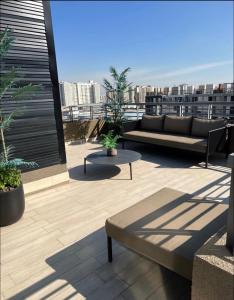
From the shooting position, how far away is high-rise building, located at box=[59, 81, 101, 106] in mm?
8180

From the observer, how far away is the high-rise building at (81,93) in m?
8.18

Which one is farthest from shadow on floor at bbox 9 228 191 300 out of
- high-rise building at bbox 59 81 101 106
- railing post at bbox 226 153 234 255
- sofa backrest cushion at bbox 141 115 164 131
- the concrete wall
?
high-rise building at bbox 59 81 101 106

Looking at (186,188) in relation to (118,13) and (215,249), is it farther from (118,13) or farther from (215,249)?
(118,13)

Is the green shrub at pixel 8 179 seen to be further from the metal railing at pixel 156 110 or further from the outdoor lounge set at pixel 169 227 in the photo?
the metal railing at pixel 156 110

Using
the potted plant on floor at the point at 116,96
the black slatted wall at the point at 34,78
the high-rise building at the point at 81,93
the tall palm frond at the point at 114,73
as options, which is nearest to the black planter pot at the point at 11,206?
the black slatted wall at the point at 34,78

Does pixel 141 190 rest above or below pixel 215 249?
below

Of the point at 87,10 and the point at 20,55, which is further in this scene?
the point at 87,10

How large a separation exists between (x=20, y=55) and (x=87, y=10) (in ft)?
12.8

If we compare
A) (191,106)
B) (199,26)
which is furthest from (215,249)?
(199,26)

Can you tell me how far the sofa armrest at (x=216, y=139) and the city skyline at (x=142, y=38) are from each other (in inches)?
114

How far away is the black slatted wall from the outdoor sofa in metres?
2.43

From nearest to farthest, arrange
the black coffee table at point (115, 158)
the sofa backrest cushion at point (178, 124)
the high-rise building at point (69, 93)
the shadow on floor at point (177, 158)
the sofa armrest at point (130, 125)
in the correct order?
the black coffee table at point (115, 158), the shadow on floor at point (177, 158), the sofa backrest cushion at point (178, 124), the sofa armrest at point (130, 125), the high-rise building at point (69, 93)

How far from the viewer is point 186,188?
11.0 ft

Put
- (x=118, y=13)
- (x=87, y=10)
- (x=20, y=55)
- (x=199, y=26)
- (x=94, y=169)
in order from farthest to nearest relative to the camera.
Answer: (x=199, y=26) → (x=118, y=13) → (x=87, y=10) → (x=94, y=169) → (x=20, y=55)
